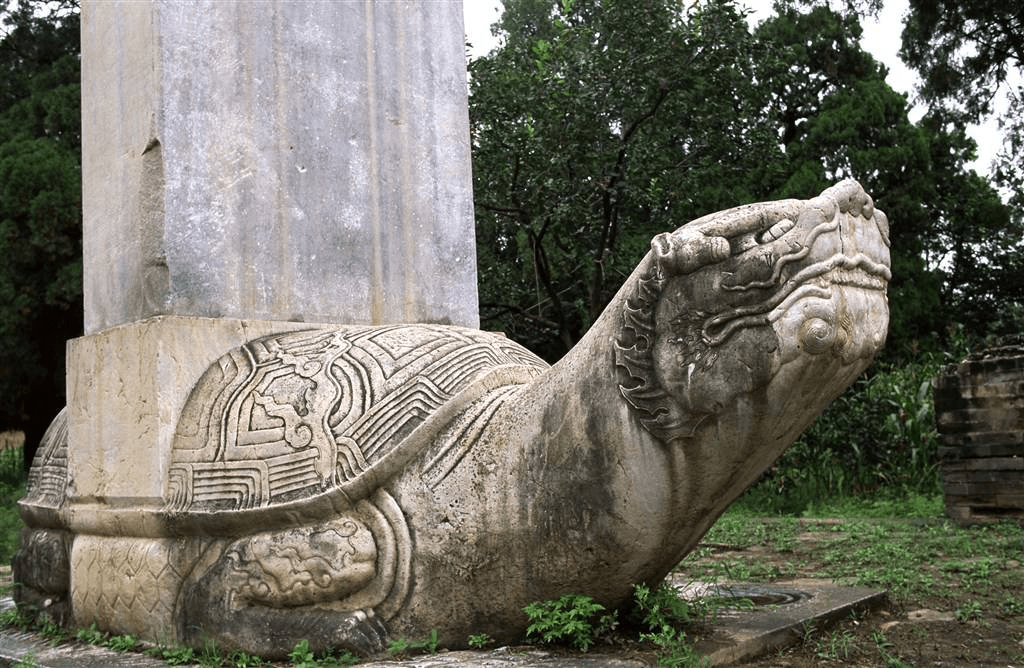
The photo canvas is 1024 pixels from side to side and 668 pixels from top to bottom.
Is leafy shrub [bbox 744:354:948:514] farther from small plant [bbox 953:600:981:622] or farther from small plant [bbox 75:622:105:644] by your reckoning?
small plant [bbox 75:622:105:644]

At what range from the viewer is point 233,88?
3.68 meters

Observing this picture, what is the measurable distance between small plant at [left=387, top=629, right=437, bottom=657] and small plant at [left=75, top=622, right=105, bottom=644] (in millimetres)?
1067

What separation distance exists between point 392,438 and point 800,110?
50.1 ft

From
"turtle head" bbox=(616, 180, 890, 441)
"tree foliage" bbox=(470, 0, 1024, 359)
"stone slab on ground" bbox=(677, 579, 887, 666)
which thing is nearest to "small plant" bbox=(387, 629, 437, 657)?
"stone slab on ground" bbox=(677, 579, 887, 666)

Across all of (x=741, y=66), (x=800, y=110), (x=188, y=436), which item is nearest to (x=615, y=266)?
(x=741, y=66)

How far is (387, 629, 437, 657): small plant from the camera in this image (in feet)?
8.97

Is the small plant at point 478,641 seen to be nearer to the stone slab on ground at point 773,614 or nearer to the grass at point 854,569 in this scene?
the grass at point 854,569

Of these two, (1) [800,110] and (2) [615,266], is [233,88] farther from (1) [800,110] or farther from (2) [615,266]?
(1) [800,110]

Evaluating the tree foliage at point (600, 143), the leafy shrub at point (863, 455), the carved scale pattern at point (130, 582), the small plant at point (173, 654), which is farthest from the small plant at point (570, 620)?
the tree foliage at point (600, 143)

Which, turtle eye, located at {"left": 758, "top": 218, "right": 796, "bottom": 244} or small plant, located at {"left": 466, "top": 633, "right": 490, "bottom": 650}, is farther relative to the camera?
small plant, located at {"left": 466, "top": 633, "right": 490, "bottom": 650}

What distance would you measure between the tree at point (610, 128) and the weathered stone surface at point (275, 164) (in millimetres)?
5051

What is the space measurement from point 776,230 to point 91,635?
245 cm

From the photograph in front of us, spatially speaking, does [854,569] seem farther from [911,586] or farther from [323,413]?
[323,413]

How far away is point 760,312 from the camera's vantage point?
7.73 feet
